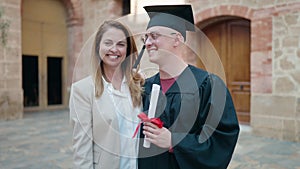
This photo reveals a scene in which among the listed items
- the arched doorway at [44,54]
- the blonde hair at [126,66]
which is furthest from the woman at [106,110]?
the arched doorway at [44,54]

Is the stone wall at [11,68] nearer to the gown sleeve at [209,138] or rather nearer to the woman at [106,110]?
the woman at [106,110]

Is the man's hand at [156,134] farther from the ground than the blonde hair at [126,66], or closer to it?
closer to it

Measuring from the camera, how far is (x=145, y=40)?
52.7 inches

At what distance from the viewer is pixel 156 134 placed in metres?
1.20

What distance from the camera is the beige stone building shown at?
4973 millimetres

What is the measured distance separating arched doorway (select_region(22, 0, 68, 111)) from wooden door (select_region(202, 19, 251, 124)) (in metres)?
5.29

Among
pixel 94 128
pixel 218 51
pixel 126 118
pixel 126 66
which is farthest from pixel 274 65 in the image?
pixel 94 128

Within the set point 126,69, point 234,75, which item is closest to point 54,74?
Result: point 234,75

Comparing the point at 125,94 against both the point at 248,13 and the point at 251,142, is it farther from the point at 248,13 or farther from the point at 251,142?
the point at 248,13

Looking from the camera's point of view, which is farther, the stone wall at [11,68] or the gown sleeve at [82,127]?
the stone wall at [11,68]

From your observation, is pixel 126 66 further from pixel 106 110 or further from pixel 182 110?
pixel 182 110

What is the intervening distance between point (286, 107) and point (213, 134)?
420cm

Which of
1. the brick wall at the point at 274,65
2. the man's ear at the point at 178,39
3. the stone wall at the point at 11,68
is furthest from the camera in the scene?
the stone wall at the point at 11,68

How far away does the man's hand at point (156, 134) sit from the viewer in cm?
119
